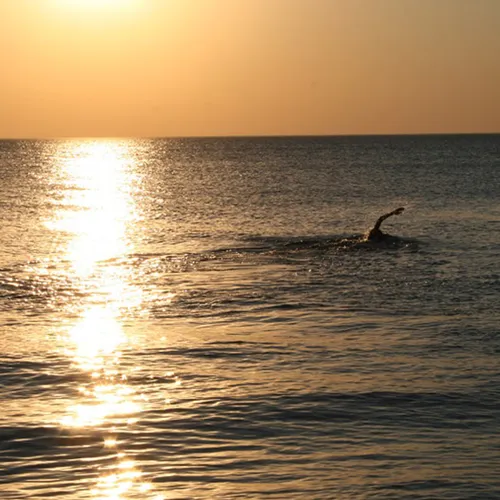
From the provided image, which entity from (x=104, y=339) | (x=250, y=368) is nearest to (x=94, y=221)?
(x=104, y=339)

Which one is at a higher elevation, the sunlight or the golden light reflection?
the sunlight

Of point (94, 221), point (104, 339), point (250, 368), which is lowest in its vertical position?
point (250, 368)

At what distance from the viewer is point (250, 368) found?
21688mm

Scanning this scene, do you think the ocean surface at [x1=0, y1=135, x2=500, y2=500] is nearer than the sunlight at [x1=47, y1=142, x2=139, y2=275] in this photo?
Yes

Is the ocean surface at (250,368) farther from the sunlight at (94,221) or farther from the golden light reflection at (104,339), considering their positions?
the sunlight at (94,221)

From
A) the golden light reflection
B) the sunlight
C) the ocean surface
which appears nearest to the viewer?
the ocean surface

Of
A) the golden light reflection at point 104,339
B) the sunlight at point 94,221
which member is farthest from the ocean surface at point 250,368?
the sunlight at point 94,221

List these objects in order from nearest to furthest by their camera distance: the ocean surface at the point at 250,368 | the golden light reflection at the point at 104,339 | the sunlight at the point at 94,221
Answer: the ocean surface at the point at 250,368
the golden light reflection at the point at 104,339
the sunlight at the point at 94,221

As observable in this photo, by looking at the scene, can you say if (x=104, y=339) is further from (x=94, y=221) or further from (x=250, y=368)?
(x=94, y=221)

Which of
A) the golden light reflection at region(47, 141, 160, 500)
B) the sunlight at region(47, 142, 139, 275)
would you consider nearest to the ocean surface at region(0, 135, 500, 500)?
the golden light reflection at region(47, 141, 160, 500)

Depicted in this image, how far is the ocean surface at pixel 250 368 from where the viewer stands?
15.6 metres

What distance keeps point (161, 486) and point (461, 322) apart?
13.3 meters

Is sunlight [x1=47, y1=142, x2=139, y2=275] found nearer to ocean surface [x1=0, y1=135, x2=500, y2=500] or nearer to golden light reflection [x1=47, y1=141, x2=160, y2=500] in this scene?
→ golden light reflection [x1=47, y1=141, x2=160, y2=500]

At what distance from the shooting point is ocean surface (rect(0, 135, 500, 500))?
616 inches
